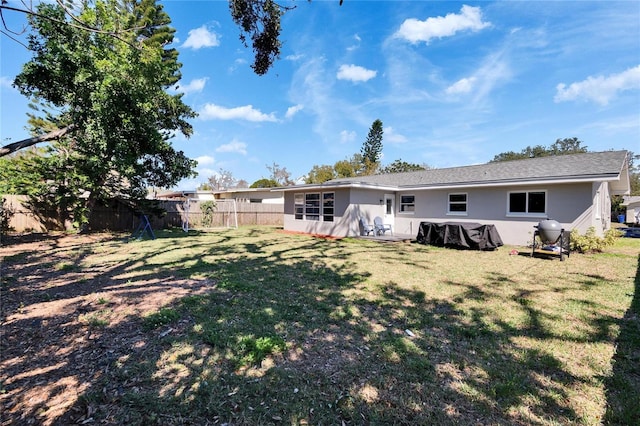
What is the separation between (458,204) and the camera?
12.8 m

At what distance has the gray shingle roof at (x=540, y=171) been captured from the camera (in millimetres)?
9461

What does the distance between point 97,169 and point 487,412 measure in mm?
13518

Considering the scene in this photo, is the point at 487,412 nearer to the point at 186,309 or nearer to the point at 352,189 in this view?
the point at 186,309

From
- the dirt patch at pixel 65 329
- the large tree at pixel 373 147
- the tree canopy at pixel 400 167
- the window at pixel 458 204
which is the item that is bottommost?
the dirt patch at pixel 65 329

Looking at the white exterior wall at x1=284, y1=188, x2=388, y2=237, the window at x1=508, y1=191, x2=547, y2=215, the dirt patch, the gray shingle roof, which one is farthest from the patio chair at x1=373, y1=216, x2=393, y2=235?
the dirt patch

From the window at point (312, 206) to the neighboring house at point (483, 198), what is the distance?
5cm

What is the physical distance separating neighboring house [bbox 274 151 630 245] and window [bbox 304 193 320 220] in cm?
5

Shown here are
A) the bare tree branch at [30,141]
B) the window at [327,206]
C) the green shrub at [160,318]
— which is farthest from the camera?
the window at [327,206]

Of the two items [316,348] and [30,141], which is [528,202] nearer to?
[316,348]

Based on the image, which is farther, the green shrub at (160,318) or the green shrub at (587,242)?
the green shrub at (587,242)

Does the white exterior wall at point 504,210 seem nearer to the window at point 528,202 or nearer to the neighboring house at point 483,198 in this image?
the neighboring house at point 483,198

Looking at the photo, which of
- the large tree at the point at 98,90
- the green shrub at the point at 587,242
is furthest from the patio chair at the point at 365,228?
the large tree at the point at 98,90

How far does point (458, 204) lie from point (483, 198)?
3.52 feet

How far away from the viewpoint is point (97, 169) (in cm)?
1100
